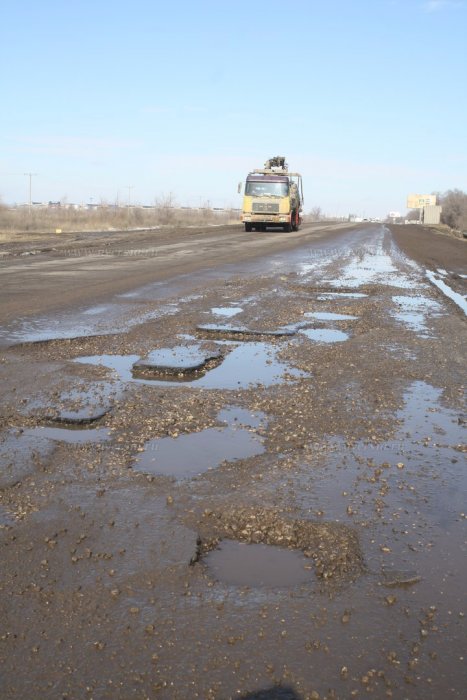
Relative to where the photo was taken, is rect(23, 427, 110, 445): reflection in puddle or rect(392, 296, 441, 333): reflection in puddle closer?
rect(23, 427, 110, 445): reflection in puddle

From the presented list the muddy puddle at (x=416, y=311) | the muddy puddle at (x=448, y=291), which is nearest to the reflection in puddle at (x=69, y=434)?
the muddy puddle at (x=416, y=311)

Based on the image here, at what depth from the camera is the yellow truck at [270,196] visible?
3656 centimetres

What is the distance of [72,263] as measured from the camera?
18.5m

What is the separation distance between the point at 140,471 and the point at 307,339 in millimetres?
4582

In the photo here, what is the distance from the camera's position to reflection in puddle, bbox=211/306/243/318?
10008 millimetres

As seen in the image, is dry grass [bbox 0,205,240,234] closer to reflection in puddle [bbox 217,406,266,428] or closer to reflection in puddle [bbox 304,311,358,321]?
reflection in puddle [bbox 304,311,358,321]

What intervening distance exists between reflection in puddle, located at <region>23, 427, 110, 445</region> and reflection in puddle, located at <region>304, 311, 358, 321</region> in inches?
223

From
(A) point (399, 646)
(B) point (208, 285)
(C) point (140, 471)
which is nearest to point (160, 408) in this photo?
(C) point (140, 471)

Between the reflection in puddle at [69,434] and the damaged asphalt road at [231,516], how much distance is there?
2 cm

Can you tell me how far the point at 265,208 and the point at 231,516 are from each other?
115 feet

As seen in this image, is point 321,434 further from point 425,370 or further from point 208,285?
point 208,285

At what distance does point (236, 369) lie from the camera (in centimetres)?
676

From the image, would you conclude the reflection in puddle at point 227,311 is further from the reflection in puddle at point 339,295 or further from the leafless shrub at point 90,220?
the leafless shrub at point 90,220

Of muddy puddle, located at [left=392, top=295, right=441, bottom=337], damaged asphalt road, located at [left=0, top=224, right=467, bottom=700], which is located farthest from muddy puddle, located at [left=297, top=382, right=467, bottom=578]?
→ muddy puddle, located at [left=392, top=295, right=441, bottom=337]
